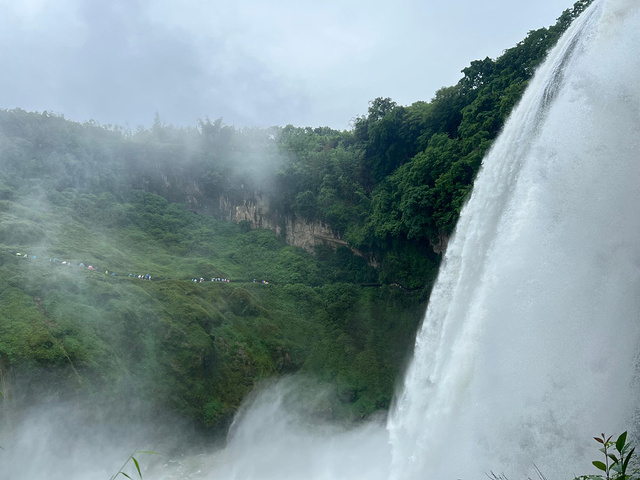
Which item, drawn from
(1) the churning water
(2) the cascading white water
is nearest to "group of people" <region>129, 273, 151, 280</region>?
(1) the churning water

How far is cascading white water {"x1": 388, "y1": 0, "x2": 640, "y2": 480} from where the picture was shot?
29.8 feet

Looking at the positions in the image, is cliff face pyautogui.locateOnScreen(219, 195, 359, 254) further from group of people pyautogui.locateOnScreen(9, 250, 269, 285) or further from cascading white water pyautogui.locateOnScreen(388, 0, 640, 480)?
cascading white water pyautogui.locateOnScreen(388, 0, 640, 480)

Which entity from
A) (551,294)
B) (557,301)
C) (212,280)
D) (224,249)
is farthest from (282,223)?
(557,301)

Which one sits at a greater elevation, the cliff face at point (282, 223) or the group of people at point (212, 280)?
the cliff face at point (282, 223)

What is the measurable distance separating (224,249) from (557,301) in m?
23.2

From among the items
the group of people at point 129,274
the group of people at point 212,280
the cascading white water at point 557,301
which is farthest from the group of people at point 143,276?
the cascading white water at point 557,301

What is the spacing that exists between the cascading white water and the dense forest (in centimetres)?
956

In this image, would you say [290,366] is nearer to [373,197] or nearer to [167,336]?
[167,336]

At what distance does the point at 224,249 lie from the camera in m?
30.8

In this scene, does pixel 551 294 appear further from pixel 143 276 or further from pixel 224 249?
pixel 224 249

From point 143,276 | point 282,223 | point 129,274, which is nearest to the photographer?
point 129,274

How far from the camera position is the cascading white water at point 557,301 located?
9094 millimetres

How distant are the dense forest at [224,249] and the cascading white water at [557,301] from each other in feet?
31.4

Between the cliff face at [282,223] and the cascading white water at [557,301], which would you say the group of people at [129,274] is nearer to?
the cliff face at [282,223]
